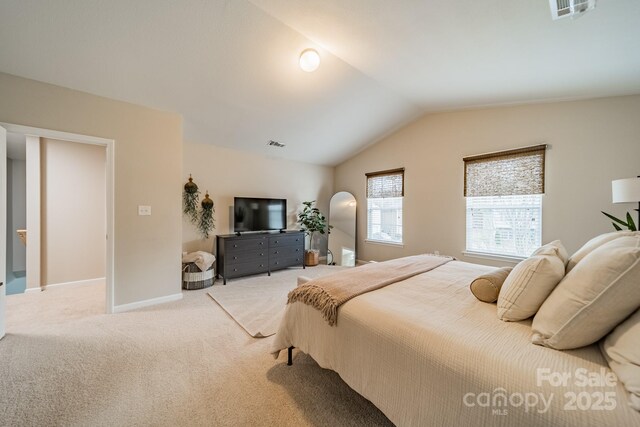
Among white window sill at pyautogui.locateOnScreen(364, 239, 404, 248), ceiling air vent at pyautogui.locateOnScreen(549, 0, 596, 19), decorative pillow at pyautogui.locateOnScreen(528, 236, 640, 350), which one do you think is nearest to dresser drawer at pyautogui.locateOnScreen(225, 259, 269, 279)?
white window sill at pyautogui.locateOnScreen(364, 239, 404, 248)

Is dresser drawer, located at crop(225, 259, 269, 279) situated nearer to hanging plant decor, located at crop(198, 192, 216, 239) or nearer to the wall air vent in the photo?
hanging plant decor, located at crop(198, 192, 216, 239)

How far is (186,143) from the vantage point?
395 cm

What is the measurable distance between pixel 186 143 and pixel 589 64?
195 inches

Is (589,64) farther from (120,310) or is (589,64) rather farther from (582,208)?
(120,310)

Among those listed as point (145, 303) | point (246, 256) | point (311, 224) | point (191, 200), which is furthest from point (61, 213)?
point (311, 224)

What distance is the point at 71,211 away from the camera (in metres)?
3.76

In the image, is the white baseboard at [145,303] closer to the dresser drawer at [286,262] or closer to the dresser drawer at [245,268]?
the dresser drawer at [245,268]

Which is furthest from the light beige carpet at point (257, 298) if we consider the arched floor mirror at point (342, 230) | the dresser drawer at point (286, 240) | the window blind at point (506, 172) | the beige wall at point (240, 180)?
the window blind at point (506, 172)

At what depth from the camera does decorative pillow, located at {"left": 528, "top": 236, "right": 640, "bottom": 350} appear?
2.77 feet

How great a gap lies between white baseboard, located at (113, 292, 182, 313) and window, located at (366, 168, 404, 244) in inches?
143

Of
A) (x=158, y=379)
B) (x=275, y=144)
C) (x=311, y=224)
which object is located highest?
(x=275, y=144)

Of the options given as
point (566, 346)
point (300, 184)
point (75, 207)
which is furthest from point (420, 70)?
point (75, 207)

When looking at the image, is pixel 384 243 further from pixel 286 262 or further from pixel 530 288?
pixel 530 288

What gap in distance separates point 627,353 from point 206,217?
448cm
